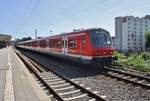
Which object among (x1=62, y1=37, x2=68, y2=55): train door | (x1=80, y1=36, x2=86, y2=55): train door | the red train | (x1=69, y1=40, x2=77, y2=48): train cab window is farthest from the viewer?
(x1=62, y1=37, x2=68, y2=55): train door

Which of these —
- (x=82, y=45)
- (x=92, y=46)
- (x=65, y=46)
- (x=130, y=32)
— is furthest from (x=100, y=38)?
(x=130, y=32)

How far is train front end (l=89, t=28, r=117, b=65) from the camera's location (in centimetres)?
1691

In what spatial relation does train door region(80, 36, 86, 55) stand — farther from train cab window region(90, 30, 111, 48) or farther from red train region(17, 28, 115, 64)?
train cab window region(90, 30, 111, 48)

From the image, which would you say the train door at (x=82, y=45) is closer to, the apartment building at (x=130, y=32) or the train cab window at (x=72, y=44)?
the train cab window at (x=72, y=44)

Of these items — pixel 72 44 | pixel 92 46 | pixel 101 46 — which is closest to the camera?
pixel 92 46

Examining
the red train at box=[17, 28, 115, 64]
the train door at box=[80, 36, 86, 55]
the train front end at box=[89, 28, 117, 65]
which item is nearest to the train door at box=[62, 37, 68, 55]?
the red train at box=[17, 28, 115, 64]

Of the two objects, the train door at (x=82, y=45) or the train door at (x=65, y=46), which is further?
the train door at (x=65, y=46)

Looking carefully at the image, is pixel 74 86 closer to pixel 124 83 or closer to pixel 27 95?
pixel 124 83

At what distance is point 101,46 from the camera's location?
56.5ft

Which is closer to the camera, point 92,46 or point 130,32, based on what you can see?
point 92,46

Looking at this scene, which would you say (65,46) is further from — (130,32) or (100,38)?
(130,32)

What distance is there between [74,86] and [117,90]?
1945 mm

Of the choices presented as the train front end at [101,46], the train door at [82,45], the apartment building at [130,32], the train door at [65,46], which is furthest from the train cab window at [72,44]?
the apartment building at [130,32]

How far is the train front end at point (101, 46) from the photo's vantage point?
666 inches
